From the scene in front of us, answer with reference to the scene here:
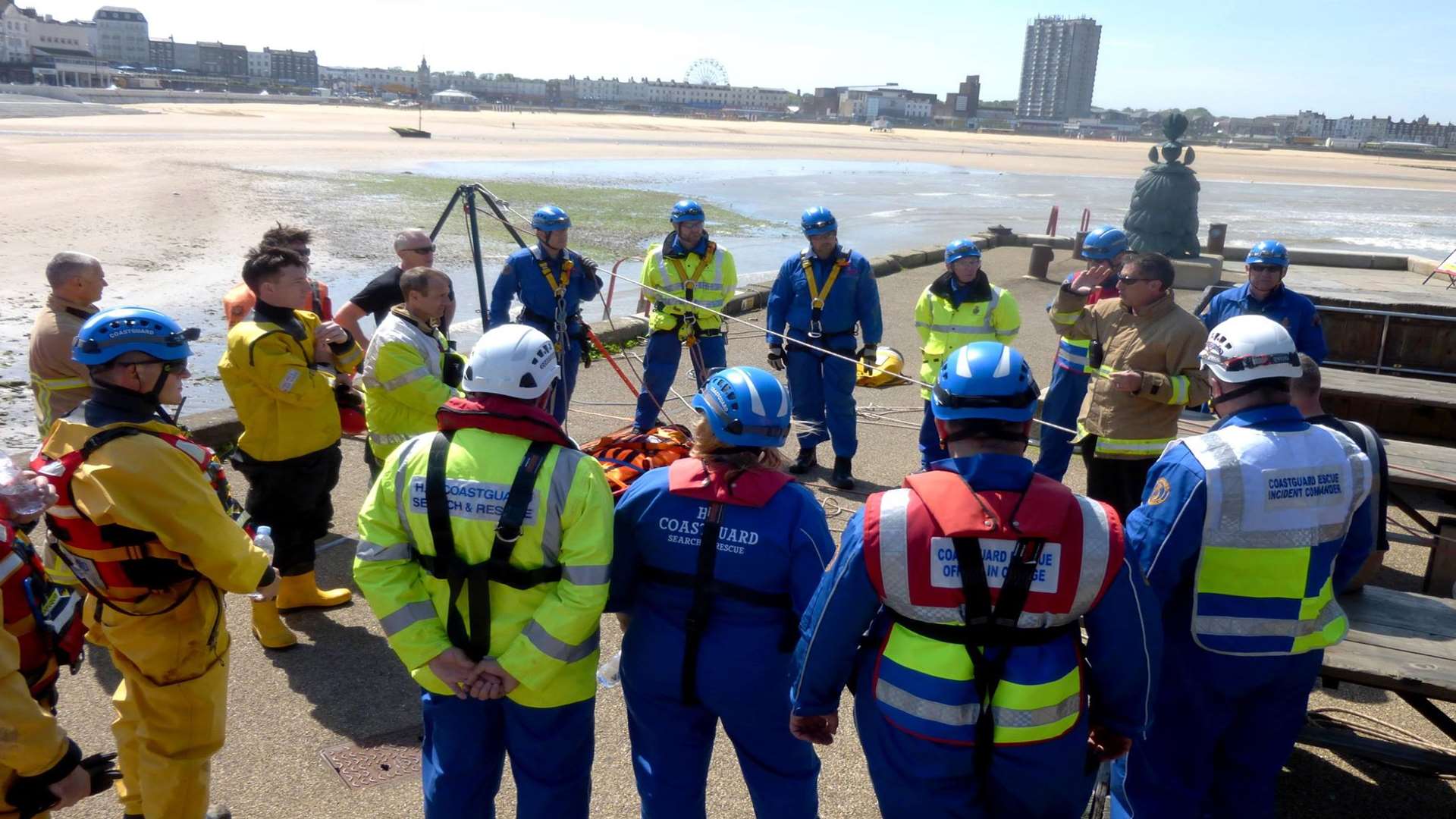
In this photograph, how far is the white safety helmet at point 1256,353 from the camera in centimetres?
315

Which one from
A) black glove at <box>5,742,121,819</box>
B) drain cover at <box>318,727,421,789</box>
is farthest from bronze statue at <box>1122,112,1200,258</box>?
black glove at <box>5,742,121,819</box>

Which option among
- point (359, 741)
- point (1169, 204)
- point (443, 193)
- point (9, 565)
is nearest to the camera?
point (9, 565)

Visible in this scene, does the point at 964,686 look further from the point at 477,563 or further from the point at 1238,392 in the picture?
the point at 1238,392

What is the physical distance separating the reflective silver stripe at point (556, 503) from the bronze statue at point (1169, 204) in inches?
663

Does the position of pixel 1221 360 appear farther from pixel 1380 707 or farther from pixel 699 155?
pixel 699 155

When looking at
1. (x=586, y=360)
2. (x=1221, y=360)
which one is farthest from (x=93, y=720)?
(x=586, y=360)

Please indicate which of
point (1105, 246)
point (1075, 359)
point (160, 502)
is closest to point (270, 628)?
point (160, 502)

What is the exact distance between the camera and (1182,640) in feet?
10.8

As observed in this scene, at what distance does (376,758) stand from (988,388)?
10.3ft

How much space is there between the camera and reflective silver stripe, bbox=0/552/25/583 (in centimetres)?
273

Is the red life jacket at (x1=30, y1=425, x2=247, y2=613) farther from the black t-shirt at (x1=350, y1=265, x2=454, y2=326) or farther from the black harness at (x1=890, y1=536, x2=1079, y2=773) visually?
the black t-shirt at (x1=350, y1=265, x2=454, y2=326)

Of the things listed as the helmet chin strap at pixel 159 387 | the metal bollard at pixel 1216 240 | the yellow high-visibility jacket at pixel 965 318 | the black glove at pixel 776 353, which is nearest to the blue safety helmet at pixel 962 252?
the yellow high-visibility jacket at pixel 965 318

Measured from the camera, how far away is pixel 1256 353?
3.16 m

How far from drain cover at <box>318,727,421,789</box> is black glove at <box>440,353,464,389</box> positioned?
177 cm
